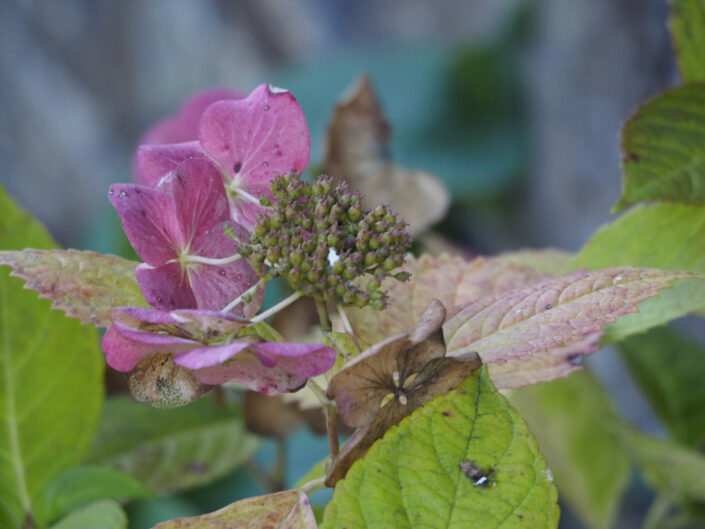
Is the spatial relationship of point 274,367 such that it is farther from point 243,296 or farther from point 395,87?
point 395,87

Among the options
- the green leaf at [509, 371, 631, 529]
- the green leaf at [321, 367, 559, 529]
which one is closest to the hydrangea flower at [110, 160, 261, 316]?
the green leaf at [321, 367, 559, 529]

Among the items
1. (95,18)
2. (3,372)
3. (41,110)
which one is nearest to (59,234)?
(41,110)

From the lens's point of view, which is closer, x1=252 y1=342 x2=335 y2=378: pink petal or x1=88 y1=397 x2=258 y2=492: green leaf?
x1=252 y1=342 x2=335 y2=378: pink petal

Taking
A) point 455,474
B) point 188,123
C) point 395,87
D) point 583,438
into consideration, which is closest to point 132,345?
point 455,474

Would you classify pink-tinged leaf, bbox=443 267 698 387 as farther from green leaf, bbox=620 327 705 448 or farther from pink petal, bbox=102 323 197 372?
green leaf, bbox=620 327 705 448

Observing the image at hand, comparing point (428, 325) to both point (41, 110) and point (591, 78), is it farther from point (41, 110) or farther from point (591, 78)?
point (41, 110)

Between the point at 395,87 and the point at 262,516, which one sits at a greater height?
the point at 395,87

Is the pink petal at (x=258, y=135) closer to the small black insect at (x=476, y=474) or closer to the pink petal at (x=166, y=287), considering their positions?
the pink petal at (x=166, y=287)
